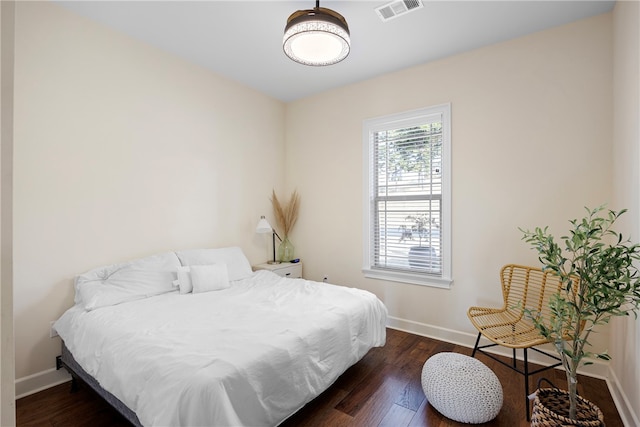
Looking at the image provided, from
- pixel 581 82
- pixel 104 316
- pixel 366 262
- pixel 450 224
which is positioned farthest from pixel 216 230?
pixel 581 82

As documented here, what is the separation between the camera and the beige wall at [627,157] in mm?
1744

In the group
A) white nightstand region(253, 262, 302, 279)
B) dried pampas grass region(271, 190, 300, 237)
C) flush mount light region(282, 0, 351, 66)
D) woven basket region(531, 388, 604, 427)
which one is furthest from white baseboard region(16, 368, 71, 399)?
woven basket region(531, 388, 604, 427)

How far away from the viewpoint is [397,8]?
7.48 feet

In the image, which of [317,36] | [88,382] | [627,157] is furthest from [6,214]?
[627,157]

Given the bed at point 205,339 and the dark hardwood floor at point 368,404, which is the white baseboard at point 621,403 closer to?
the dark hardwood floor at point 368,404

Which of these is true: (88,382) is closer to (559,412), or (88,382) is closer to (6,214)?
(6,214)

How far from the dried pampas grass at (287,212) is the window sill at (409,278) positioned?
1179mm

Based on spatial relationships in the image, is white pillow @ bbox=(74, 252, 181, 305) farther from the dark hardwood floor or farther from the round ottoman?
the round ottoman

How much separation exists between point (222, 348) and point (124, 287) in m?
1.28

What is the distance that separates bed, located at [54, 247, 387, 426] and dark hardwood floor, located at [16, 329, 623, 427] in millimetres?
205

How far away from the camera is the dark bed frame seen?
60.7 inches

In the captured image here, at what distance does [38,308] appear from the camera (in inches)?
85.3

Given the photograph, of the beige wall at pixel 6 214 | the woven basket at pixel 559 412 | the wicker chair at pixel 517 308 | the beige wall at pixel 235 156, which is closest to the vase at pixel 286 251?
the beige wall at pixel 235 156

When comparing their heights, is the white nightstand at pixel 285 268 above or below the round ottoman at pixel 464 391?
above
